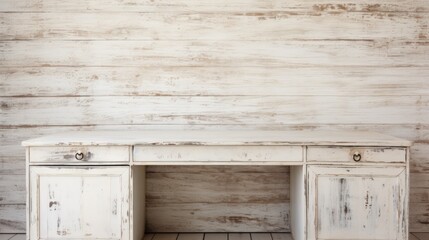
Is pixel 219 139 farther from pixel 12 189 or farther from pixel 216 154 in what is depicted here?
pixel 12 189

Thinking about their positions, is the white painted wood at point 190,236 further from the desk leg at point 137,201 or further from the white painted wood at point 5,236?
the white painted wood at point 5,236

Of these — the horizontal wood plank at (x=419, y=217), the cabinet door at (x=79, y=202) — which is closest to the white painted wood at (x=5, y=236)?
the cabinet door at (x=79, y=202)

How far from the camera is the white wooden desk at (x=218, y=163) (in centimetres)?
259

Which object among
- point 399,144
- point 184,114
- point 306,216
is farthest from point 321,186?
point 184,114

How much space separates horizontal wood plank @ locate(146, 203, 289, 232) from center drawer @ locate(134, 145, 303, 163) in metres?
0.73

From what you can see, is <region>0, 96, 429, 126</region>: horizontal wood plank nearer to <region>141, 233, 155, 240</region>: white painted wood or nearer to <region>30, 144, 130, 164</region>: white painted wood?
<region>30, 144, 130, 164</region>: white painted wood

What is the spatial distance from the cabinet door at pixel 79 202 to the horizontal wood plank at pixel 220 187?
0.63m

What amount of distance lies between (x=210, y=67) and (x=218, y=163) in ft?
2.74

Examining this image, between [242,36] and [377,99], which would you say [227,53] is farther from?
[377,99]

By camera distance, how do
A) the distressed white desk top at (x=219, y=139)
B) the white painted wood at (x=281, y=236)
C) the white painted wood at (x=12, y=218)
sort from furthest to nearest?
the white painted wood at (x=12, y=218), the white painted wood at (x=281, y=236), the distressed white desk top at (x=219, y=139)

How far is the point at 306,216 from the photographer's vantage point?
8.60 feet

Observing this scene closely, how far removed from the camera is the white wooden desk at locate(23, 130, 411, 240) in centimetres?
259

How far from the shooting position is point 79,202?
2609 mm

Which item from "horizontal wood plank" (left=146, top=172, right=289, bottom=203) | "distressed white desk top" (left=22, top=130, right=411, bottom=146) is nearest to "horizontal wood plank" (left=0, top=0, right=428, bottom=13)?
"distressed white desk top" (left=22, top=130, right=411, bottom=146)
